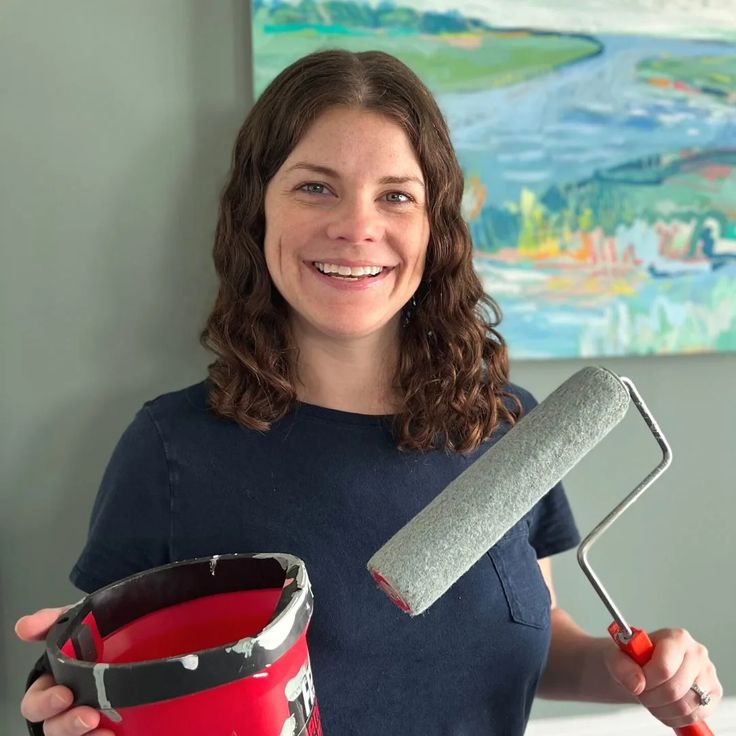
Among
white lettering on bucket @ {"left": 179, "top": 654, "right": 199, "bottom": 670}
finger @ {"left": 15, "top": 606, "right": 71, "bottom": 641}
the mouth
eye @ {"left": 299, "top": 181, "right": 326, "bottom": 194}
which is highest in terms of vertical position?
eye @ {"left": 299, "top": 181, "right": 326, "bottom": 194}

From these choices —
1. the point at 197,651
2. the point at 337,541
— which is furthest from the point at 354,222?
the point at 197,651

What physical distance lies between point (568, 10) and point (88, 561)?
99cm

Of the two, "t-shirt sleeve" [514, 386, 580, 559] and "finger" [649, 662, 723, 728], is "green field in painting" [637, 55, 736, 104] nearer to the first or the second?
"t-shirt sleeve" [514, 386, 580, 559]

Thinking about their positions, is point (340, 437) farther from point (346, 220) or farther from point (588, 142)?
point (588, 142)

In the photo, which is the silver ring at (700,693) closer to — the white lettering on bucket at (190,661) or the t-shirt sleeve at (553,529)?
the t-shirt sleeve at (553,529)

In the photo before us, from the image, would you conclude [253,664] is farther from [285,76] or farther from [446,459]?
[285,76]

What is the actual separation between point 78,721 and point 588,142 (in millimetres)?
1013

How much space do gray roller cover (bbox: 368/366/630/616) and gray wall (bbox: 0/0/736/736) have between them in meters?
0.61

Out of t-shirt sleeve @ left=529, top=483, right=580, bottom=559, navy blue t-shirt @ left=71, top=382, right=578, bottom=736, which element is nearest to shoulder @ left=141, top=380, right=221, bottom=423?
navy blue t-shirt @ left=71, top=382, right=578, bottom=736

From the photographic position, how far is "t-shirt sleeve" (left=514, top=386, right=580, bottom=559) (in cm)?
106

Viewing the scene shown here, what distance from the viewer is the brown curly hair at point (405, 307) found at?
89 centimetres

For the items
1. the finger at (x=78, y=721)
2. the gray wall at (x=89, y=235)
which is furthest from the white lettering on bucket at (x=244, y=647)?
the gray wall at (x=89, y=235)

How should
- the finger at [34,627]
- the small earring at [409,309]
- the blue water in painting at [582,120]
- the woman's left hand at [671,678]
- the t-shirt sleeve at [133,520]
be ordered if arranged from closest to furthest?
the finger at [34,627], the woman's left hand at [671,678], the t-shirt sleeve at [133,520], the small earring at [409,309], the blue water in painting at [582,120]

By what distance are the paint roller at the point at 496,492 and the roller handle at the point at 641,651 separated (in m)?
0.20
